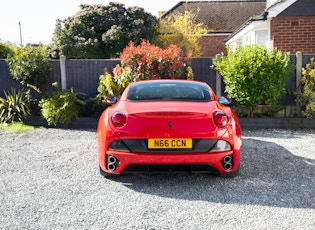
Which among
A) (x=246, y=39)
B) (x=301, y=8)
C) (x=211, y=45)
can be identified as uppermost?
(x=301, y=8)

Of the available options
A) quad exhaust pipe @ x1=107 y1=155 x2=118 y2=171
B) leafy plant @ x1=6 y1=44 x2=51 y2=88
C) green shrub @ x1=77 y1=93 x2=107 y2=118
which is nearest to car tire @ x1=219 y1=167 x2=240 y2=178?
quad exhaust pipe @ x1=107 y1=155 x2=118 y2=171

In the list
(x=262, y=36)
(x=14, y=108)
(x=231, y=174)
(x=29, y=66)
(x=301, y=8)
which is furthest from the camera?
(x=262, y=36)

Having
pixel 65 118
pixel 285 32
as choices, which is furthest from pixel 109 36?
pixel 65 118

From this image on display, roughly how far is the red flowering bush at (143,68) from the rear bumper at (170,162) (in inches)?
183

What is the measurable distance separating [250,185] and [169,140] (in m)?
1.16

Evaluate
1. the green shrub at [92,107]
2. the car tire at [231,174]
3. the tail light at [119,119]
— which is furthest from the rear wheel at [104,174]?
the green shrub at [92,107]

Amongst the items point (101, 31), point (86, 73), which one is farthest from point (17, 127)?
point (101, 31)

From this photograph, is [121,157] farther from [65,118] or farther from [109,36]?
[109,36]

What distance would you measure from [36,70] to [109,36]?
1213 centimetres

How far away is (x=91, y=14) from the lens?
72.4ft

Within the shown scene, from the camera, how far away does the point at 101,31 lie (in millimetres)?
22078

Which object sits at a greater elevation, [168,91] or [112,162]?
[168,91]

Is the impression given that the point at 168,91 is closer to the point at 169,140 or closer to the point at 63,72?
the point at 169,140

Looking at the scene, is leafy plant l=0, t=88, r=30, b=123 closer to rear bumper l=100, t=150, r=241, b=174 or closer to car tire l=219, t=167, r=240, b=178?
rear bumper l=100, t=150, r=241, b=174
